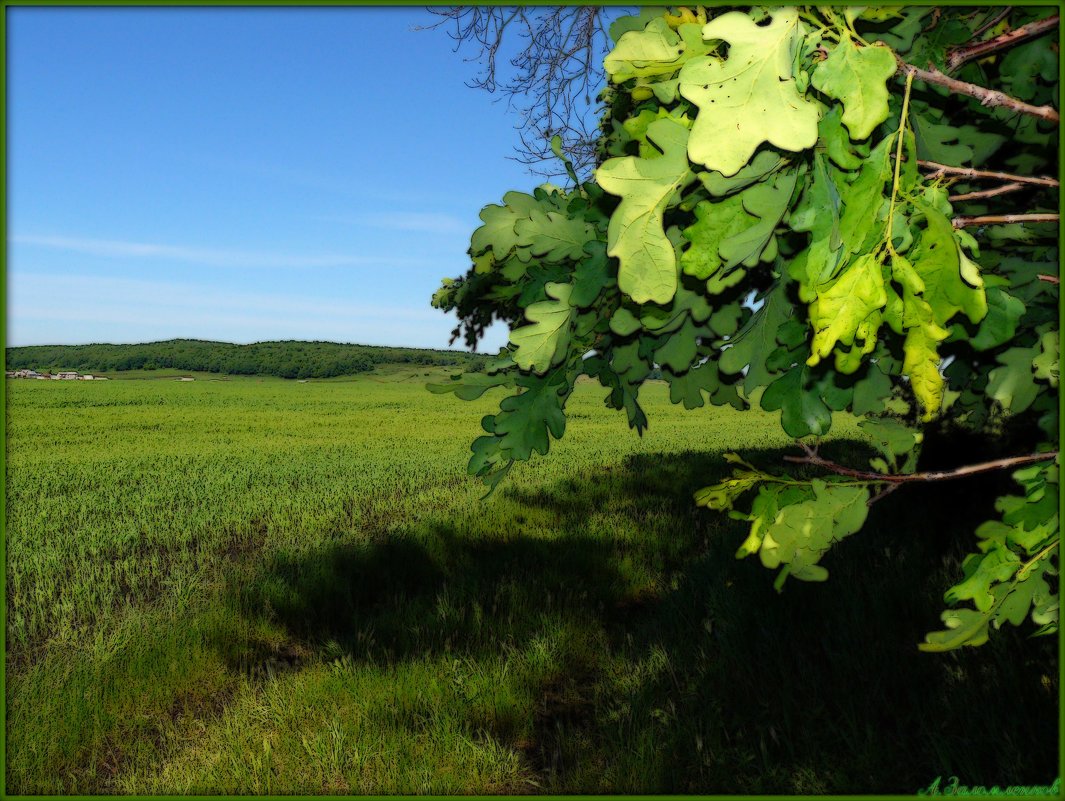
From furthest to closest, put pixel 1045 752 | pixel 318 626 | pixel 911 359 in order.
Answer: pixel 318 626 → pixel 1045 752 → pixel 911 359

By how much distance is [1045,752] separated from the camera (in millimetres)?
2469

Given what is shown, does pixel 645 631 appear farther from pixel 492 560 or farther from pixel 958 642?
pixel 958 642

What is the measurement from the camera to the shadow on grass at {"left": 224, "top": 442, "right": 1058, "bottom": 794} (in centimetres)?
278

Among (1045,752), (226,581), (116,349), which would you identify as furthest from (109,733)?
(116,349)

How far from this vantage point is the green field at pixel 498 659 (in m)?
2.89

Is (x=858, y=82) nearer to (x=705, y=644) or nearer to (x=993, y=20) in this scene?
(x=993, y=20)

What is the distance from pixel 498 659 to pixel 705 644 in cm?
117

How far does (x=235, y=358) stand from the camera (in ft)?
234

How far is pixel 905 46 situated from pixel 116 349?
90414 millimetres

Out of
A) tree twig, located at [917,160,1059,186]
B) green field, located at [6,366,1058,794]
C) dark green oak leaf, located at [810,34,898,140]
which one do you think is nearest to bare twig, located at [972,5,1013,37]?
tree twig, located at [917,160,1059,186]

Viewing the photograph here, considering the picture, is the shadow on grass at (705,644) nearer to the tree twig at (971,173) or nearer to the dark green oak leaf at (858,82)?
the tree twig at (971,173)

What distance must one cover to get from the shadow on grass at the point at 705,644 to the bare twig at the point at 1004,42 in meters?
2.37

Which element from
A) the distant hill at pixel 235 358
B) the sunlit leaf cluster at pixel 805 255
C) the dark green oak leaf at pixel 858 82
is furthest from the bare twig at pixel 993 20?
the distant hill at pixel 235 358

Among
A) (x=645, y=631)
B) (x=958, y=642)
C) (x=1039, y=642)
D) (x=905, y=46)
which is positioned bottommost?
(x=645, y=631)
